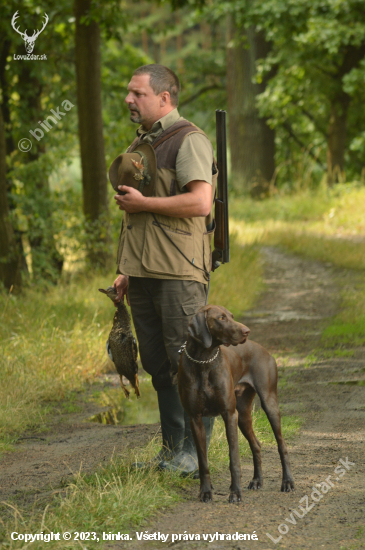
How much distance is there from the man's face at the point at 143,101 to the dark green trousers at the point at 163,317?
Answer: 0.87 metres

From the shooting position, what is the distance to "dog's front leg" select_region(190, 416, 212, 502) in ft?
11.2

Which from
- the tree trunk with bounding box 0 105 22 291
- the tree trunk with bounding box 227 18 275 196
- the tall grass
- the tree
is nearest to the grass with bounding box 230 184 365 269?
the tree trunk with bounding box 227 18 275 196

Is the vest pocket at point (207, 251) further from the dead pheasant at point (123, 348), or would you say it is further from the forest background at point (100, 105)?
the forest background at point (100, 105)

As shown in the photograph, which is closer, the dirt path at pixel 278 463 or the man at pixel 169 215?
the dirt path at pixel 278 463

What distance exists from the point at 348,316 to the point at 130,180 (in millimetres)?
4913

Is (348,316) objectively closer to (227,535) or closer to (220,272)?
(220,272)

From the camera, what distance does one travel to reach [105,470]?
3.78 meters

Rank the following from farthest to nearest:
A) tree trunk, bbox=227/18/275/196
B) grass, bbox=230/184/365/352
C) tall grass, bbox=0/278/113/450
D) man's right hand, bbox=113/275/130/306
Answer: tree trunk, bbox=227/18/275/196 → grass, bbox=230/184/365/352 → tall grass, bbox=0/278/113/450 → man's right hand, bbox=113/275/130/306

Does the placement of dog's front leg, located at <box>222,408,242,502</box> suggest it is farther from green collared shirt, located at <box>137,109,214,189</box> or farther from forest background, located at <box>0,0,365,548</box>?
green collared shirt, located at <box>137,109,214,189</box>

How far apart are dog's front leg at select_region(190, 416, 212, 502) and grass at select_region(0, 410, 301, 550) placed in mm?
150

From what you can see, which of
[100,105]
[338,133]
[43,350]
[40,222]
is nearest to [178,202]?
[43,350]

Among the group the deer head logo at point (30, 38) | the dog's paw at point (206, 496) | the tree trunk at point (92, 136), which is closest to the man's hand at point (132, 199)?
the dog's paw at point (206, 496)

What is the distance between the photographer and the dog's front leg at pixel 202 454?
3.41m

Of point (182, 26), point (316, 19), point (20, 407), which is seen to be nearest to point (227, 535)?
point (20, 407)
